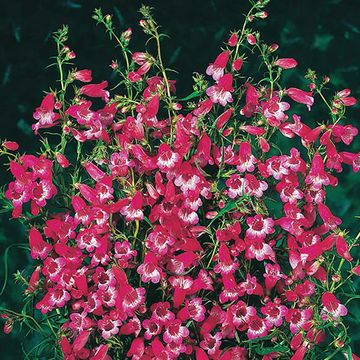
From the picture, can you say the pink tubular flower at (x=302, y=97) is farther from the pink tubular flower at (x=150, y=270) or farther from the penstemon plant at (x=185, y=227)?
the pink tubular flower at (x=150, y=270)

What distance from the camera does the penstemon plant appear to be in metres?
1.34

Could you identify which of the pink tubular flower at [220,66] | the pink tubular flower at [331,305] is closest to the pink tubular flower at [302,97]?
the pink tubular flower at [220,66]

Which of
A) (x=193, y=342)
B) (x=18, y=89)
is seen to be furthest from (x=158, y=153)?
(x=18, y=89)

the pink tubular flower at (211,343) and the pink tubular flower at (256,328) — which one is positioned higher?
the pink tubular flower at (256,328)

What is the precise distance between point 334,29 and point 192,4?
11.2 inches

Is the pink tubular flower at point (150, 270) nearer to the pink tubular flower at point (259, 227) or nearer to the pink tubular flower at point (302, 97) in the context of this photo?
the pink tubular flower at point (259, 227)

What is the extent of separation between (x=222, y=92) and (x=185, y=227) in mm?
182

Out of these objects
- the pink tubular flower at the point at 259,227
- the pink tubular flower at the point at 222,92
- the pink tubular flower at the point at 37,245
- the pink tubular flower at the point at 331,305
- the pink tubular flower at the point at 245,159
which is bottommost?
the pink tubular flower at the point at 331,305

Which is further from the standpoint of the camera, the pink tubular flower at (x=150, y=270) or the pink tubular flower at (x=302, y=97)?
the pink tubular flower at (x=302, y=97)

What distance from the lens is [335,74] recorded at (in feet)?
6.53

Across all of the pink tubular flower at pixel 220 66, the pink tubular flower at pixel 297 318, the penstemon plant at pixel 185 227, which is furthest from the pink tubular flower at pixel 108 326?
the pink tubular flower at pixel 220 66

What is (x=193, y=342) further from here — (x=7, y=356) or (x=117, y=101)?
(x=7, y=356)

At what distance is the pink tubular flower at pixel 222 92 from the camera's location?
4.46ft

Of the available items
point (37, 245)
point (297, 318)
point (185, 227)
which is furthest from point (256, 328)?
point (37, 245)
